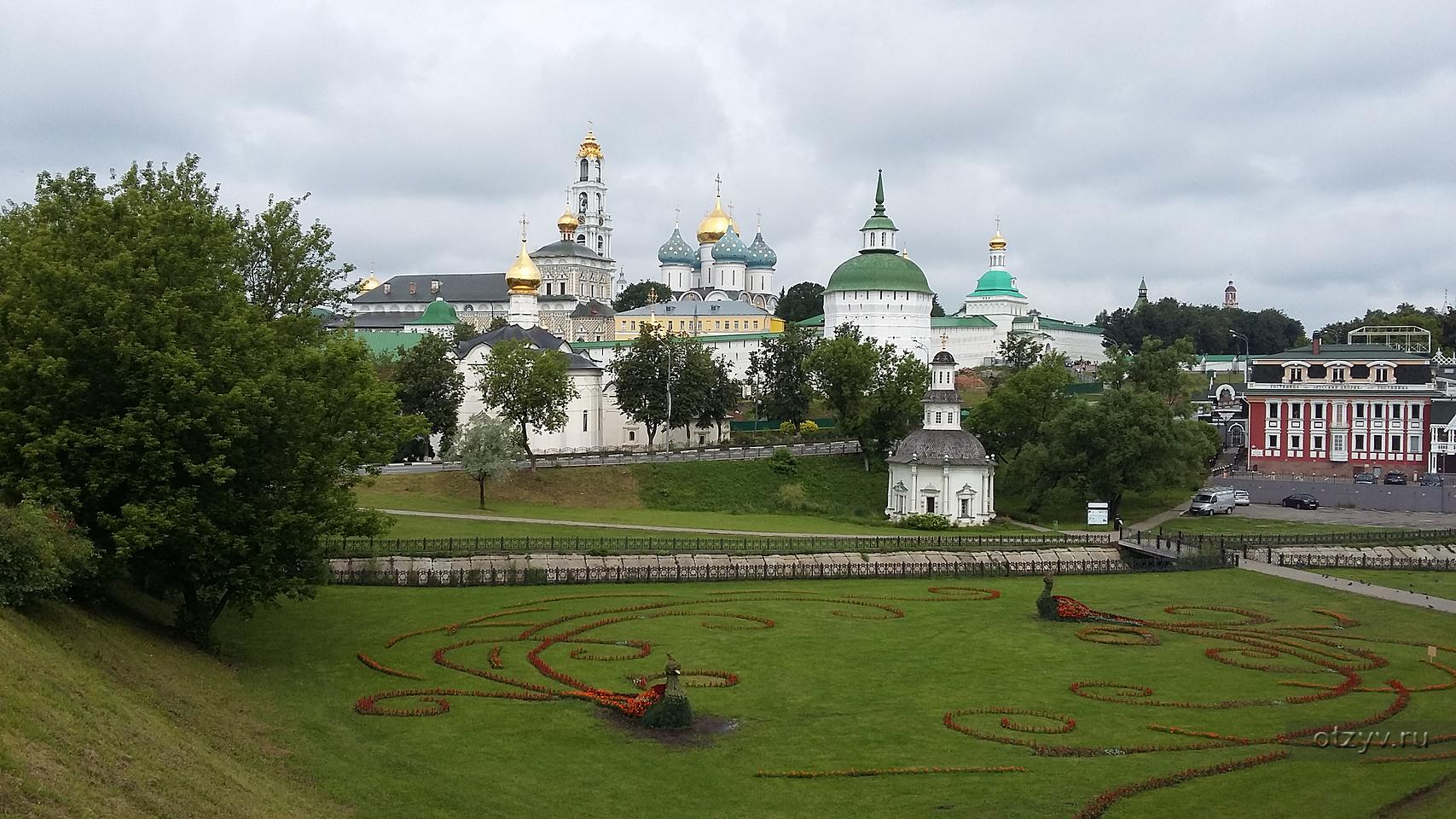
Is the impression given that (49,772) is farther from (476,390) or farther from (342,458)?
(476,390)

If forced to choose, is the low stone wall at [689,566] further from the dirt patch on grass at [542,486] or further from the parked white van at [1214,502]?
the parked white van at [1214,502]

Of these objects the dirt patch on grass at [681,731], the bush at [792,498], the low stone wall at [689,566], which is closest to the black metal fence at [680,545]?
the low stone wall at [689,566]

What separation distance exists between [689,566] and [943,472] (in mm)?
25786

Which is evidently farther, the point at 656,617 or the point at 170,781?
the point at 656,617

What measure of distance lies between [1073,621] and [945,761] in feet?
47.5

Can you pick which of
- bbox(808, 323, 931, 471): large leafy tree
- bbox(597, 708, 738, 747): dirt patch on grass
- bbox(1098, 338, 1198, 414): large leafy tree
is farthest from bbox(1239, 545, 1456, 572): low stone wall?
bbox(1098, 338, 1198, 414): large leafy tree

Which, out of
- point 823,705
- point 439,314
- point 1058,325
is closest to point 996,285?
point 1058,325

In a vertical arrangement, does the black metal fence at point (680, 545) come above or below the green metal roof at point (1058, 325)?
below

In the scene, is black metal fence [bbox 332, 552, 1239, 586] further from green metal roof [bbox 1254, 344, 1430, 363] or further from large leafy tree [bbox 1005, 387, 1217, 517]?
green metal roof [bbox 1254, 344, 1430, 363]

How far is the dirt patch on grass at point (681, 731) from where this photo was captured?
2525 cm

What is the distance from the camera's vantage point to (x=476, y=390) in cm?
8094

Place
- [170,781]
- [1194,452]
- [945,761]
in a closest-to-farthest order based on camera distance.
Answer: [170,781] < [945,761] < [1194,452]

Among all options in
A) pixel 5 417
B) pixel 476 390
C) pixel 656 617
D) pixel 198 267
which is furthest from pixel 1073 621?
pixel 476 390

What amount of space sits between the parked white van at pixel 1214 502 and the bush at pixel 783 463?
20.4 metres
